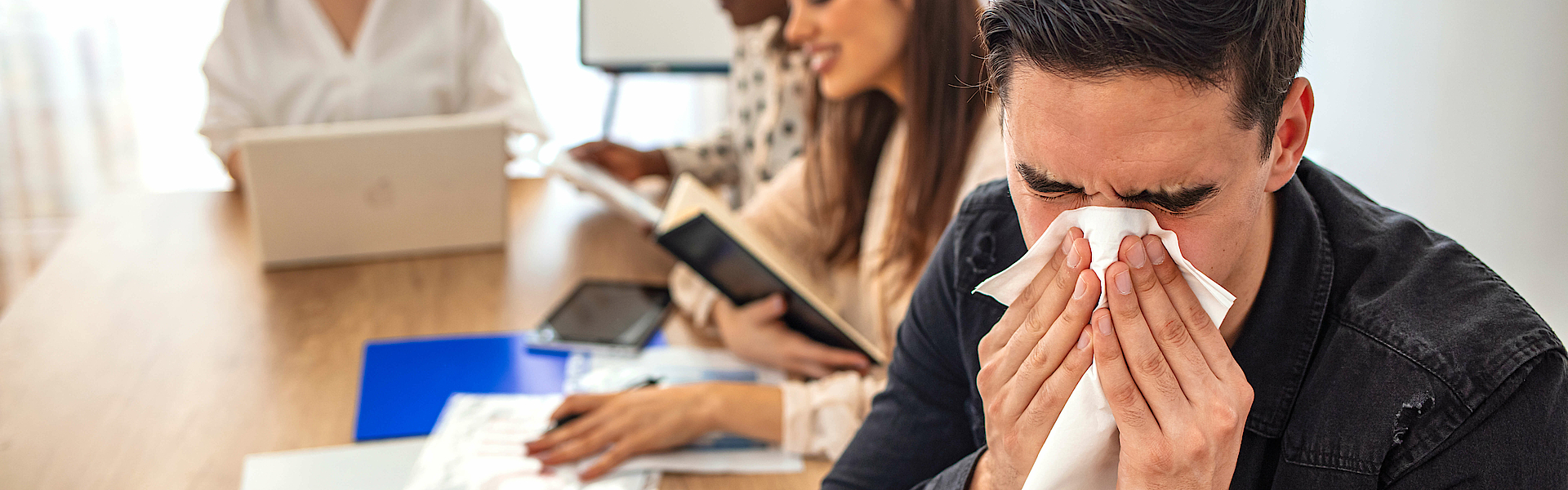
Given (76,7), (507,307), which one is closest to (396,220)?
(507,307)

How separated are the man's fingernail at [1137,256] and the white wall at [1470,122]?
1.90ft

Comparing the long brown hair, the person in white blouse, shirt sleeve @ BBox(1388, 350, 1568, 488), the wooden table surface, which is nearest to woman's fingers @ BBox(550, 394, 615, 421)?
the wooden table surface

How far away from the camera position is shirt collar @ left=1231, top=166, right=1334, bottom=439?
0.77 metres

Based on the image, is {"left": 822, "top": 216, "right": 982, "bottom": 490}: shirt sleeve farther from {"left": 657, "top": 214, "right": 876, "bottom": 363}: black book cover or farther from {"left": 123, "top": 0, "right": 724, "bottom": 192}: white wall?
{"left": 123, "top": 0, "right": 724, "bottom": 192}: white wall

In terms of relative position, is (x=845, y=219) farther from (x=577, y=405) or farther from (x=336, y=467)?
(x=336, y=467)

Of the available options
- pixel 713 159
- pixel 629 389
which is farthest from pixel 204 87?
pixel 629 389

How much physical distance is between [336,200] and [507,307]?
1.17 feet

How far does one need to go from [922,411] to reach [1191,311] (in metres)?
0.32

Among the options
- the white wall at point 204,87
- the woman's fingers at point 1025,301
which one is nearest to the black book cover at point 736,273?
the woman's fingers at point 1025,301

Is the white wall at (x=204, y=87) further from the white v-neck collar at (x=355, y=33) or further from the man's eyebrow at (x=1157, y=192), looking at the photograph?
the man's eyebrow at (x=1157, y=192)

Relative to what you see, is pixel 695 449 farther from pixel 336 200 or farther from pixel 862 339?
pixel 336 200

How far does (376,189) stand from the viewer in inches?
66.5

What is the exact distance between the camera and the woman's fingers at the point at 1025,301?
727 mm

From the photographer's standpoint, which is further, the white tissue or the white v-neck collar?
the white v-neck collar
